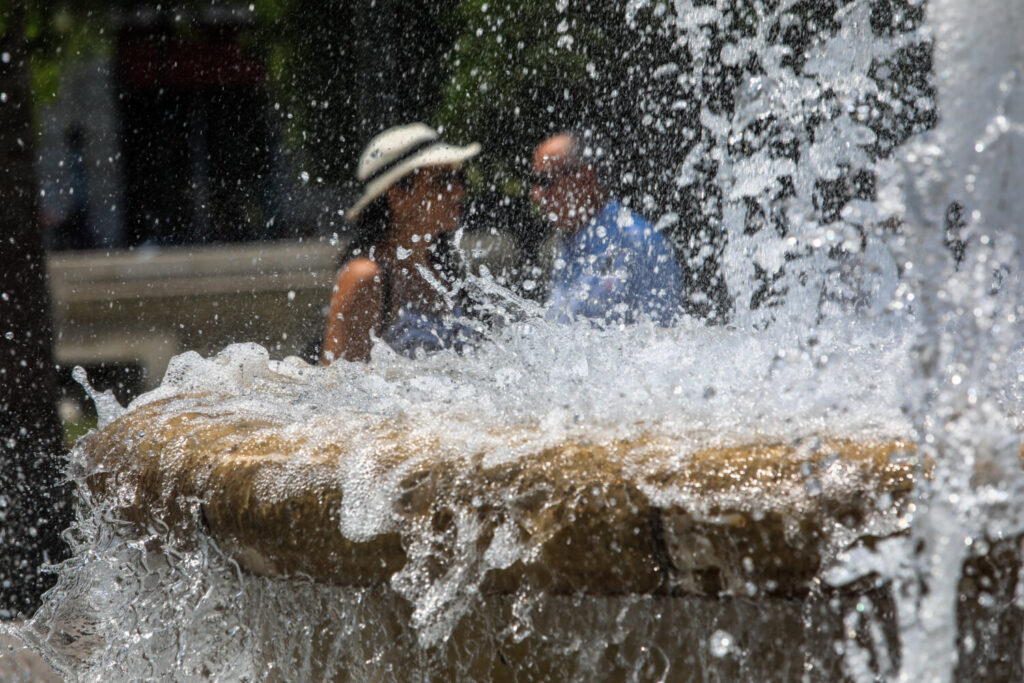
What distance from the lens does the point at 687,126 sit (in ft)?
26.7

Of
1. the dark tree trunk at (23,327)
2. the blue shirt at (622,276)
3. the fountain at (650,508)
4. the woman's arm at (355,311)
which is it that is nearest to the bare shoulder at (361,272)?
the woman's arm at (355,311)

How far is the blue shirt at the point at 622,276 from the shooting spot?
11.9ft

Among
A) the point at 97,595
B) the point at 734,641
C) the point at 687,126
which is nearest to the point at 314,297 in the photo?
the point at 687,126

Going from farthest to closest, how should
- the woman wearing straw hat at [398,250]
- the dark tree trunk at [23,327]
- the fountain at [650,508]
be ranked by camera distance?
the dark tree trunk at [23,327], the woman wearing straw hat at [398,250], the fountain at [650,508]

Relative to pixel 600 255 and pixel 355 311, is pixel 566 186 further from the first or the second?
pixel 355 311

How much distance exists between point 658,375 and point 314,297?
6.95 m

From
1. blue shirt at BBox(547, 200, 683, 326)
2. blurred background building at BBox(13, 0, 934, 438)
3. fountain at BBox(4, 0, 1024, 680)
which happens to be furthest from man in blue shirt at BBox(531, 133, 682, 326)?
blurred background building at BBox(13, 0, 934, 438)

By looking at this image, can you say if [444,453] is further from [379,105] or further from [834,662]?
[379,105]

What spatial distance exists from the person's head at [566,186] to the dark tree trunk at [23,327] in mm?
1962

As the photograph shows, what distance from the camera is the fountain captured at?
1304 mm

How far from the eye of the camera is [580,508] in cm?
138

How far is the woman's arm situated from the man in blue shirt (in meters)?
0.60

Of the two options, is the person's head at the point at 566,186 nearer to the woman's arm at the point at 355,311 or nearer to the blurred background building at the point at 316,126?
the woman's arm at the point at 355,311

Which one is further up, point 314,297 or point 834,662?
point 314,297
